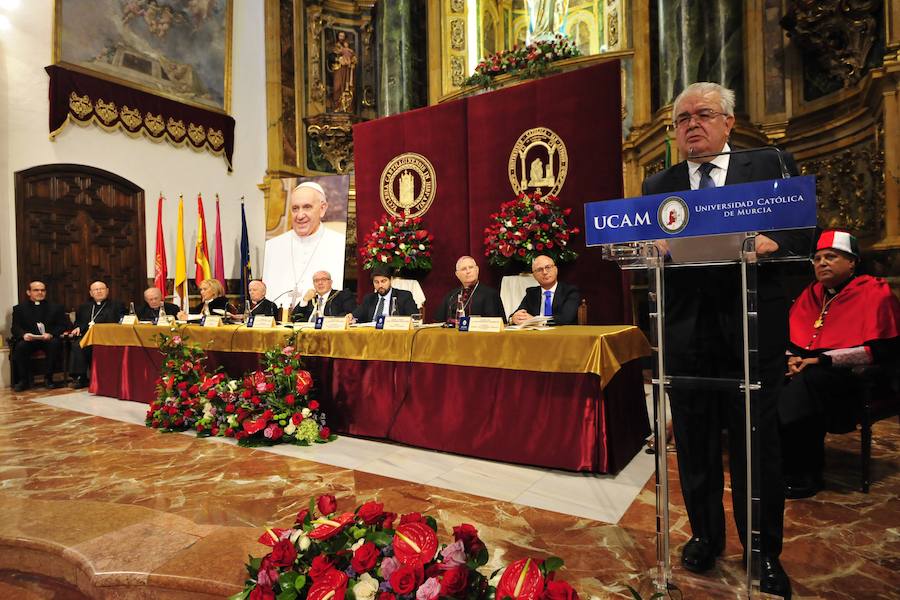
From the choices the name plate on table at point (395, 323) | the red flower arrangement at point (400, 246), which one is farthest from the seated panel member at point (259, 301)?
the name plate on table at point (395, 323)

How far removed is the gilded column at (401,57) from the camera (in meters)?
8.36

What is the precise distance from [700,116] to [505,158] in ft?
12.0

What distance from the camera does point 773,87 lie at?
6.17 meters

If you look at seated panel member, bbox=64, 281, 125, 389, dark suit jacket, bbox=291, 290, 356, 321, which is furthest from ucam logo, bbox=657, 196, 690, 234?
seated panel member, bbox=64, 281, 125, 389

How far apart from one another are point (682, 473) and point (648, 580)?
1.16 feet

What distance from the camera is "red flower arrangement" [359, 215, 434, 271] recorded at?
209 inches

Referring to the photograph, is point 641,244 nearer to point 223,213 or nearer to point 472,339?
point 472,339

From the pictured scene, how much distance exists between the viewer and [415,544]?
118 centimetres

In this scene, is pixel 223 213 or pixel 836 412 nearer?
pixel 836 412

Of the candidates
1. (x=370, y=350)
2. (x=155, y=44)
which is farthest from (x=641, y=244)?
(x=155, y=44)

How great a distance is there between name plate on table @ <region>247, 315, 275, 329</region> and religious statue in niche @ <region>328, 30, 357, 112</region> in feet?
21.0

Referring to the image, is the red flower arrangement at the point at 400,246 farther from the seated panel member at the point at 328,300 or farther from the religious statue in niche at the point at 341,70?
the religious statue in niche at the point at 341,70

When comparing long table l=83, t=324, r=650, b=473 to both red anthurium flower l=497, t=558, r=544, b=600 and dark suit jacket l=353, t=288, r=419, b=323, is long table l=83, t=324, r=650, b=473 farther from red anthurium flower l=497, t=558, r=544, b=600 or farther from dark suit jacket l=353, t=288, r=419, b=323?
red anthurium flower l=497, t=558, r=544, b=600

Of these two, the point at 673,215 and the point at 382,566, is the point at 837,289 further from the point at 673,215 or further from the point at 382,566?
the point at 382,566
